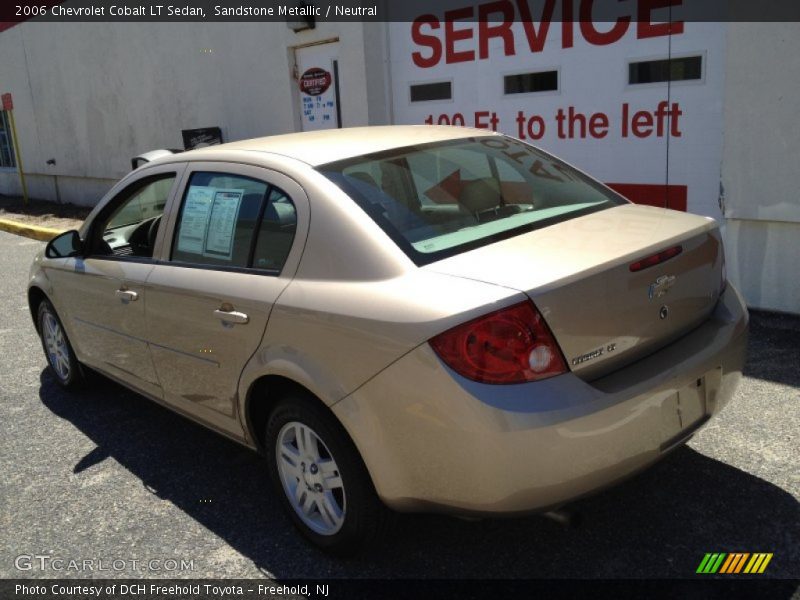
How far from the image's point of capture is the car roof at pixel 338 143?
3.26 metres

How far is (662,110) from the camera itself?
6156 millimetres

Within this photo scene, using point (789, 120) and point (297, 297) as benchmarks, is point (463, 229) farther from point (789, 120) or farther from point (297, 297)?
point (789, 120)

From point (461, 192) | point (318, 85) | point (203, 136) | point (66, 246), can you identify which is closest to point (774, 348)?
point (461, 192)

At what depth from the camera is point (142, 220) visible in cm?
488

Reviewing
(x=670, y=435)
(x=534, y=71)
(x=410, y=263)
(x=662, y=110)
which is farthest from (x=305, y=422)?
(x=534, y=71)

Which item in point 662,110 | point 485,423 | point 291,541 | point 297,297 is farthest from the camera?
point 662,110

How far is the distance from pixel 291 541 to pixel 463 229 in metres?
1.44

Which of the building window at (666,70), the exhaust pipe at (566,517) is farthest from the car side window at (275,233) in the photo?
the building window at (666,70)

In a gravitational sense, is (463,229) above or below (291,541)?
above

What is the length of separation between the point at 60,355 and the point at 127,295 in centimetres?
150

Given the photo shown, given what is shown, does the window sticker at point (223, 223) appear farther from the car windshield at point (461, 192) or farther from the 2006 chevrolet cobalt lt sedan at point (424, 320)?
the car windshield at point (461, 192)

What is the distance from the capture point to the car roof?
326 cm

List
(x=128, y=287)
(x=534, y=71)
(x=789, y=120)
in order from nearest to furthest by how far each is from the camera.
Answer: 1. (x=128, y=287)
2. (x=789, y=120)
3. (x=534, y=71)

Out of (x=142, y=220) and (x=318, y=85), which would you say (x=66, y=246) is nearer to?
(x=142, y=220)
